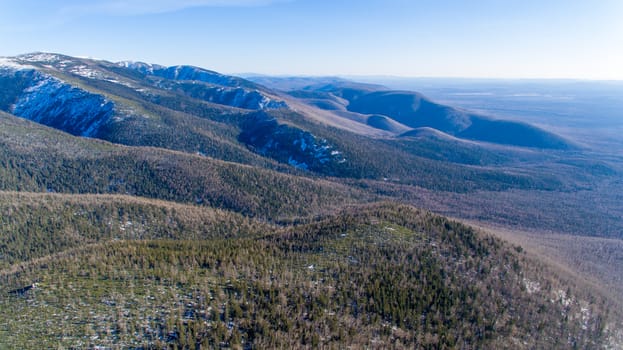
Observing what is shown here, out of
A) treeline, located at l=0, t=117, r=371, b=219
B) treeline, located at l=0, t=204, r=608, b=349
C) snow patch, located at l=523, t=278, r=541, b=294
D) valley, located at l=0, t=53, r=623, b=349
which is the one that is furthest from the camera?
treeline, located at l=0, t=117, r=371, b=219

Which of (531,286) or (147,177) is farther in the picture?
(147,177)

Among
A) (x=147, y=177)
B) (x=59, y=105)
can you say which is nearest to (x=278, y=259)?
(x=147, y=177)

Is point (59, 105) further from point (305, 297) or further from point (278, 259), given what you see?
point (305, 297)

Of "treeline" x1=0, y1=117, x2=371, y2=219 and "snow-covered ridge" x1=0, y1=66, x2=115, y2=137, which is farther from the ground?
"snow-covered ridge" x1=0, y1=66, x2=115, y2=137

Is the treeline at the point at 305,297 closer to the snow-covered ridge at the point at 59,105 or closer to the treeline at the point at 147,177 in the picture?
the treeline at the point at 147,177

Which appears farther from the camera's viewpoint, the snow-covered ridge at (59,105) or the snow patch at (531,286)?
the snow-covered ridge at (59,105)

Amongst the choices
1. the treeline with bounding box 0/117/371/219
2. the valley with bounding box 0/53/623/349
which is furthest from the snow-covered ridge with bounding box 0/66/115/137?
the treeline with bounding box 0/117/371/219

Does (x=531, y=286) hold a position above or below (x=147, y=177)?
below

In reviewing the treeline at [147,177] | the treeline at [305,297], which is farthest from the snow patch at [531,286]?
the treeline at [147,177]

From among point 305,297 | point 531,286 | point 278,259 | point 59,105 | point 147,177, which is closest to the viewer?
point 305,297

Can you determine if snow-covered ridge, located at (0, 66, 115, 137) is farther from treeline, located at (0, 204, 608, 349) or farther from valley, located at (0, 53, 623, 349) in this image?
treeline, located at (0, 204, 608, 349)

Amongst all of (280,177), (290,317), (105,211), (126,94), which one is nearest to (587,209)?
(280,177)
